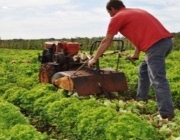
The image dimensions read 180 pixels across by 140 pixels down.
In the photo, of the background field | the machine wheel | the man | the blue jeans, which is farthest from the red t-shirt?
the machine wheel

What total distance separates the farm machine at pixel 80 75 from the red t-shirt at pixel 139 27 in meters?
0.82

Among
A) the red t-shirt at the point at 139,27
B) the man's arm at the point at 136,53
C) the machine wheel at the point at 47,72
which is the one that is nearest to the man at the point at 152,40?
the red t-shirt at the point at 139,27

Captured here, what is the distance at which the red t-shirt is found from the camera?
263 inches

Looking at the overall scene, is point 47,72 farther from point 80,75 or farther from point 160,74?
point 160,74

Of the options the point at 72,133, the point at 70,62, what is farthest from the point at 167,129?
the point at 70,62

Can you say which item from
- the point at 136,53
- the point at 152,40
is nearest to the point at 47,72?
the point at 136,53

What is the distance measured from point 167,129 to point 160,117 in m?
0.75

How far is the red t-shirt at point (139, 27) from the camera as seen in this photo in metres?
6.68

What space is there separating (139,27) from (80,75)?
1.77 m

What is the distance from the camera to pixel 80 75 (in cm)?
802

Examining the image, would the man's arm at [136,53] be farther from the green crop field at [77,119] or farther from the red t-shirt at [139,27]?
the green crop field at [77,119]

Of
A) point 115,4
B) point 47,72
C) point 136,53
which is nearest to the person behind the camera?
point 115,4

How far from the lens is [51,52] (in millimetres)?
10227

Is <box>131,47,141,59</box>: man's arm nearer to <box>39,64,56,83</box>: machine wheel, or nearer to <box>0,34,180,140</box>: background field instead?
<box>0,34,180,140</box>: background field
